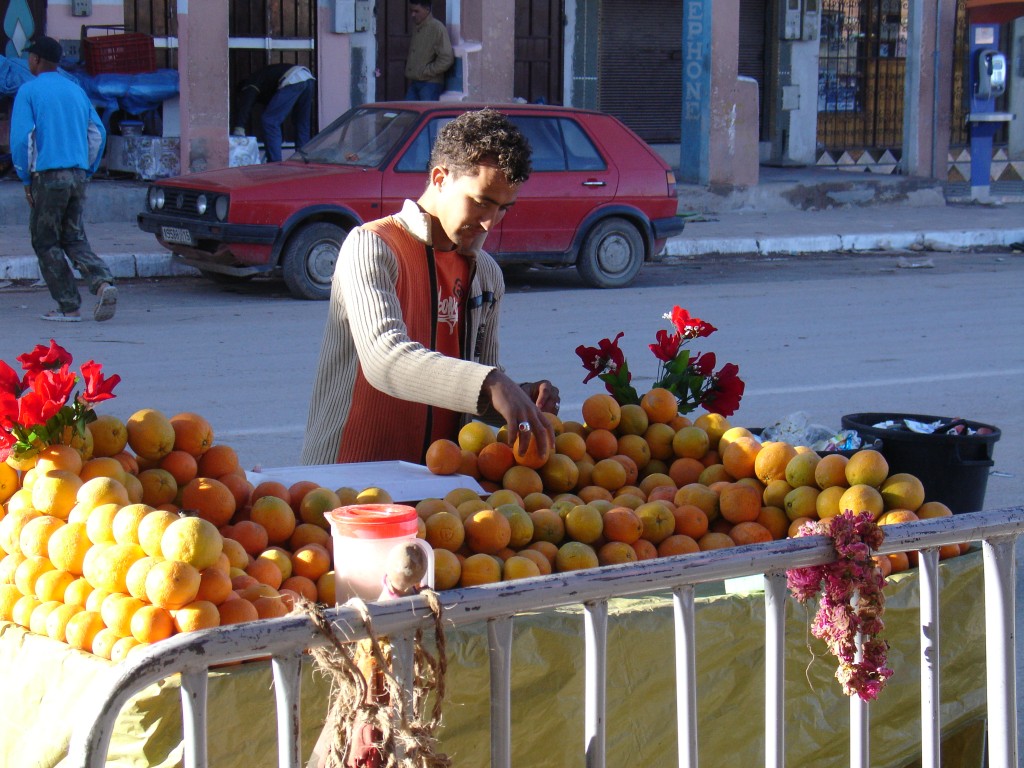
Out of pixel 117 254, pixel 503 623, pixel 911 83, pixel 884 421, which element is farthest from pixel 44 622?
pixel 911 83

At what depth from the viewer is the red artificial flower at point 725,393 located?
4.21 metres

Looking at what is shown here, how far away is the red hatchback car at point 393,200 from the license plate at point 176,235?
2 cm

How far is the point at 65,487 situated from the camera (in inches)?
108

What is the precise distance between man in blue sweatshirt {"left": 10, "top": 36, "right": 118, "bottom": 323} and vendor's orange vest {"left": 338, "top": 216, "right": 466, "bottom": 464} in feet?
23.0

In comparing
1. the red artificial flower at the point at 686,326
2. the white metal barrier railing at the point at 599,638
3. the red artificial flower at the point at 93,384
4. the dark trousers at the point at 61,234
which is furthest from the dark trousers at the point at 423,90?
the white metal barrier railing at the point at 599,638

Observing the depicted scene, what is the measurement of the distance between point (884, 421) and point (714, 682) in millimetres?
1853

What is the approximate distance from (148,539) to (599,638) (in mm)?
891

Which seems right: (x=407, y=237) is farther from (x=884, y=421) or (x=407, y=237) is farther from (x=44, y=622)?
(x=884, y=421)

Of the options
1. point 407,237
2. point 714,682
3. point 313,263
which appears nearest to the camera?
point 714,682

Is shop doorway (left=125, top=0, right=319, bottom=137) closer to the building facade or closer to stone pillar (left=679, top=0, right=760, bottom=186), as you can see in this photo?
the building facade

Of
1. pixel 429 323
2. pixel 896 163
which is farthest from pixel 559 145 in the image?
pixel 896 163

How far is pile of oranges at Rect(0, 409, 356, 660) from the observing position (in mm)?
2406

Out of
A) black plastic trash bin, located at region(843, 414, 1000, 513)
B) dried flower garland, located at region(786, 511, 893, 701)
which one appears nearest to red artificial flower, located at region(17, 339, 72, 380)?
dried flower garland, located at region(786, 511, 893, 701)

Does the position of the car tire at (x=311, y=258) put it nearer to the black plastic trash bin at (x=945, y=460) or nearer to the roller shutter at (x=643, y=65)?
the black plastic trash bin at (x=945, y=460)
